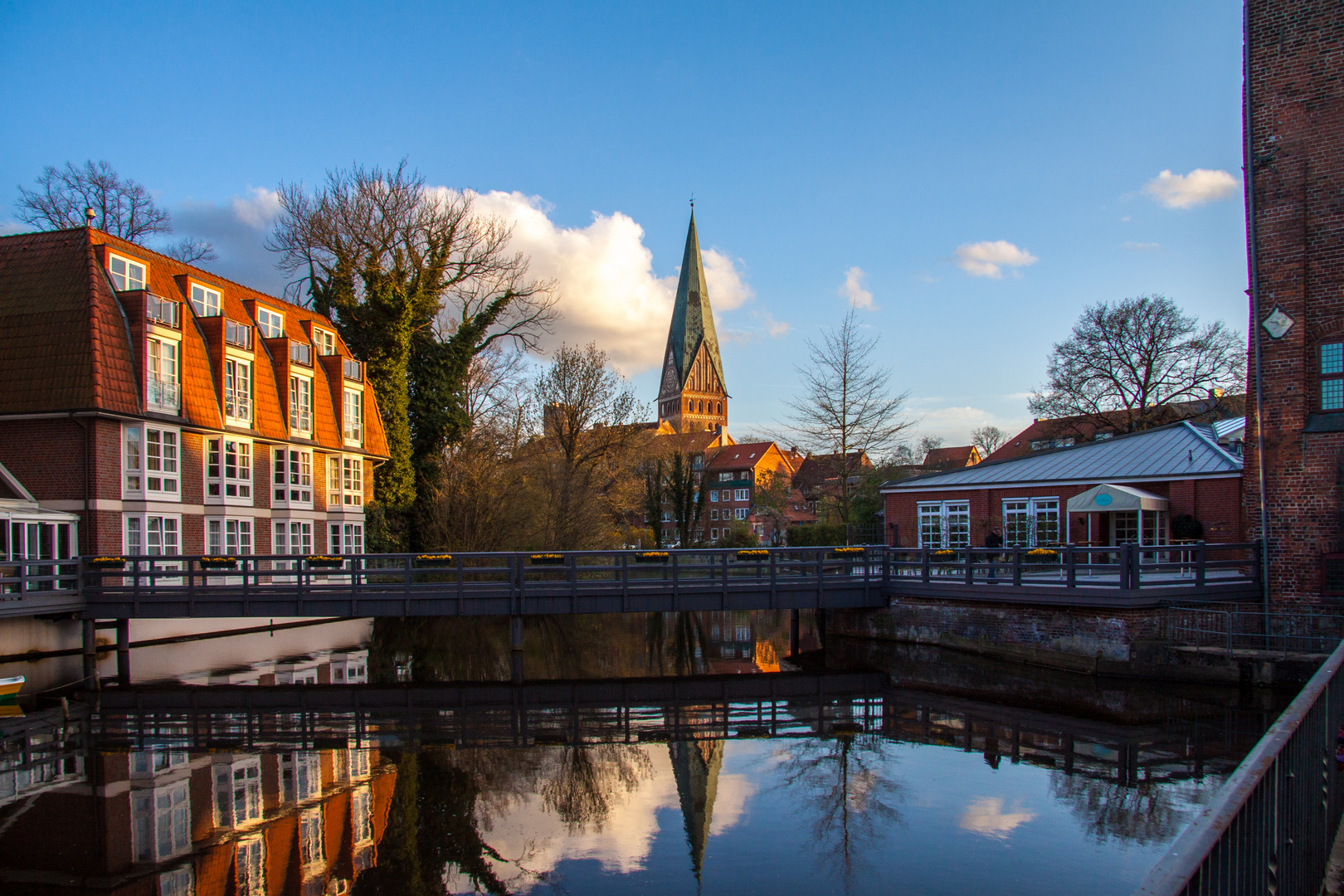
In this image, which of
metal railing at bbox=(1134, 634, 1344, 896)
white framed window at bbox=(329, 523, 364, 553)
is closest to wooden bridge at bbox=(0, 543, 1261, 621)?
white framed window at bbox=(329, 523, 364, 553)

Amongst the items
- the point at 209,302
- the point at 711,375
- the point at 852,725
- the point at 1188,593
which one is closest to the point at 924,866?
the point at 852,725

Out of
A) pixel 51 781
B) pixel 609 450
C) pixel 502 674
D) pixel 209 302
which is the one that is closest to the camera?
pixel 51 781

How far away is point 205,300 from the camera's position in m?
26.3

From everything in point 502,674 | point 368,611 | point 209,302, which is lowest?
point 502,674

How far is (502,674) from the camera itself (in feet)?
59.8

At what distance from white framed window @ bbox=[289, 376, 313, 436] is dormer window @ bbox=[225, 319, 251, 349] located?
6.70 feet

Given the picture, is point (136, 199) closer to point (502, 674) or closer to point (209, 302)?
point (209, 302)

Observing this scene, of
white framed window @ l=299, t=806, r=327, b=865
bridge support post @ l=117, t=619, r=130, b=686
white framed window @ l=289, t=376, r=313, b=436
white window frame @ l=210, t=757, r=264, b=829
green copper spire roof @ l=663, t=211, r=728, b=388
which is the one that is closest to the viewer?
white framed window @ l=299, t=806, r=327, b=865

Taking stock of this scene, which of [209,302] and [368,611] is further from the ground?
[209,302]

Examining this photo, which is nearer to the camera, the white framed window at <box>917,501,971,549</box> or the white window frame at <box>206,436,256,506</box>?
the white window frame at <box>206,436,256,506</box>

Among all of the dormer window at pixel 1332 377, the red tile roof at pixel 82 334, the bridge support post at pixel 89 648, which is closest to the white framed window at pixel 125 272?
the red tile roof at pixel 82 334

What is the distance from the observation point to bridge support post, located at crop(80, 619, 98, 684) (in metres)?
18.1

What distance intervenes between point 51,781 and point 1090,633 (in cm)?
1622

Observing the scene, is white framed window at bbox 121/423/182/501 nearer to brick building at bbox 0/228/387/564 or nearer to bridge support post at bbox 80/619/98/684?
brick building at bbox 0/228/387/564
